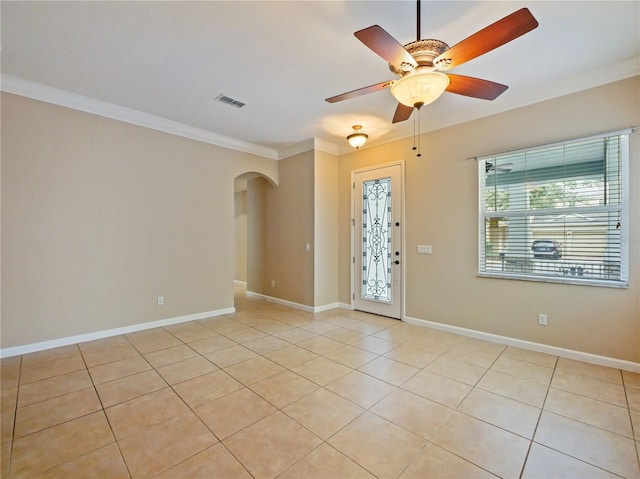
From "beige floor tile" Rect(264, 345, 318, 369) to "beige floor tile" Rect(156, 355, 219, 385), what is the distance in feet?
2.01

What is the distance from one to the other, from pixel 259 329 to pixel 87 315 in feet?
6.89

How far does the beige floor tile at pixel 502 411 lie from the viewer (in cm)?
203

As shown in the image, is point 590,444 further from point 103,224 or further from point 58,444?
point 103,224

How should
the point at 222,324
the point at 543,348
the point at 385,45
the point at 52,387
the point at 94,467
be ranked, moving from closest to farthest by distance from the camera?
the point at 94,467 < the point at 385,45 < the point at 52,387 < the point at 543,348 < the point at 222,324

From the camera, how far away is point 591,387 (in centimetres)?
254

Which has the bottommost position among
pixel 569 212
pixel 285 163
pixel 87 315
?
pixel 87 315

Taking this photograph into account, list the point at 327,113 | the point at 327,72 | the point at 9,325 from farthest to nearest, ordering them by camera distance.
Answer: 1. the point at 327,113
2. the point at 9,325
3. the point at 327,72

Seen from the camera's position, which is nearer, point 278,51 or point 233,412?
point 233,412

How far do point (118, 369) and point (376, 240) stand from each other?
12.3 feet

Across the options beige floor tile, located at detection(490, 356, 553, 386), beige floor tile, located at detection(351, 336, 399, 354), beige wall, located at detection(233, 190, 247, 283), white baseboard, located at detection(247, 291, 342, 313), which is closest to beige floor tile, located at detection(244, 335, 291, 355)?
beige floor tile, located at detection(351, 336, 399, 354)

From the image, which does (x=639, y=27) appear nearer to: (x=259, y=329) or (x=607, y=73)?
(x=607, y=73)

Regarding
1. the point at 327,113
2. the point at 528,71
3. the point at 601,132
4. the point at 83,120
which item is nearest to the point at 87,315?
the point at 83,120

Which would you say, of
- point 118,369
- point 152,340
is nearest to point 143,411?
point 118,369

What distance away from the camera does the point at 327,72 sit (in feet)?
9.61
